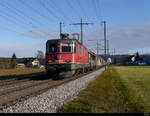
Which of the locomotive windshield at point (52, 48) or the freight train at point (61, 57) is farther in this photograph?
the locomotive windshield at point (52, 48)

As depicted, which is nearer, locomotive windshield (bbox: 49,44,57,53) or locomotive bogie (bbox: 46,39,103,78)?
locomotive bogie (bbox: 46,39,103,78)

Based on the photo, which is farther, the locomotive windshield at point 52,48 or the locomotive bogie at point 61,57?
the locomotive windshield at point 52,48

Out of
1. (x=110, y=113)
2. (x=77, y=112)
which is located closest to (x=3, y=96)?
(x=77, y=112)

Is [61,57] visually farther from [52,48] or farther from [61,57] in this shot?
[52,48]

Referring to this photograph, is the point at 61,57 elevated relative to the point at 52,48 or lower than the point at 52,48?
lower

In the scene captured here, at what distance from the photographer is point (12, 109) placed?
6.11 metres

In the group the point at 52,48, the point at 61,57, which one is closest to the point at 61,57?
the point at 61,57

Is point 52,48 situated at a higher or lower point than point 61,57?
higher

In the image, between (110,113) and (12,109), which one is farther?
(12,109)

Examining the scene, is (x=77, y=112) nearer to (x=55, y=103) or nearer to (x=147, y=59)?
(x=55, y=103)

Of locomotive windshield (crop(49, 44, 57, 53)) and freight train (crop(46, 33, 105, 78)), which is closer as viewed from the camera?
freight train (crop(46, 33, 105, 78))

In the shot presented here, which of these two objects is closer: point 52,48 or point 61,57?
point 61,57

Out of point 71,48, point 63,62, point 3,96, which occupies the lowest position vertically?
point 3,96

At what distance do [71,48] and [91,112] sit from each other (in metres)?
11.0
